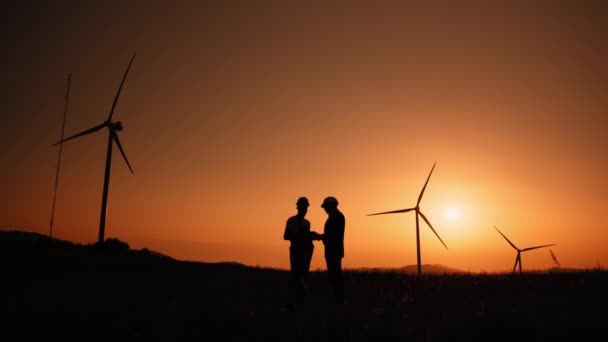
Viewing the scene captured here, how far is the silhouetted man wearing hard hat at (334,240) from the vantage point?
12.8 m

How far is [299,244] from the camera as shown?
1271 cm

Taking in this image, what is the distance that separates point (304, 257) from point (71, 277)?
14.4 metres

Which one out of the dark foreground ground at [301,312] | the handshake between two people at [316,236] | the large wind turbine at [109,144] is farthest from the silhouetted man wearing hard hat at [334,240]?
the large wind turbine at [109,144]

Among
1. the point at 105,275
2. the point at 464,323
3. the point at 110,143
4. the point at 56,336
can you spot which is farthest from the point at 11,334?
the point at 110,143

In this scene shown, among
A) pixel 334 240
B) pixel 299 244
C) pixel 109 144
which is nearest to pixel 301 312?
pixel 299 244

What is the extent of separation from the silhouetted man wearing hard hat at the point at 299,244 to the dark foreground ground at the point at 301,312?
0.73m

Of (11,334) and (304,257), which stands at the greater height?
(304,257)

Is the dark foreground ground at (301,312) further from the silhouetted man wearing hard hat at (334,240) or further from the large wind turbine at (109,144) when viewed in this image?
the large wind turbine at (109,144)

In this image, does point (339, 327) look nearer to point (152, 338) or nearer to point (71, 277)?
point (152, 338)

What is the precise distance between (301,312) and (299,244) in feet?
5.72

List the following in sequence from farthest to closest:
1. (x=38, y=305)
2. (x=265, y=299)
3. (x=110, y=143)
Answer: (x=110, y=143) → (x=265, y=299) → (x=38, y=305)

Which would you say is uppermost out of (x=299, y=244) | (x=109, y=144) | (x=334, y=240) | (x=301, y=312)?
(x=109, y=144)

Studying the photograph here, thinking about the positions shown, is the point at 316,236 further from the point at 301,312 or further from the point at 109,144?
the point at 109,144

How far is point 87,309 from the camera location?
1255 centimetres
